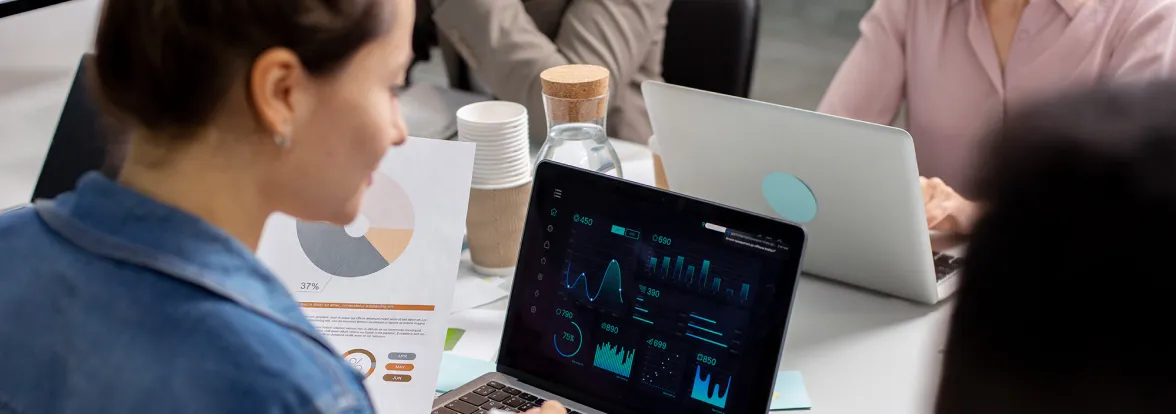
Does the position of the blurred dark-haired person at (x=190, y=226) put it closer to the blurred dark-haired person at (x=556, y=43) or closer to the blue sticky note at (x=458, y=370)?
the blue sticky note at (x=458, y=370)

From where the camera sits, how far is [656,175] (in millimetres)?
1417

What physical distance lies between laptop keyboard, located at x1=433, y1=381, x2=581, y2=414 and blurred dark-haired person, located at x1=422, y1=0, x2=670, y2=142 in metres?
0.84

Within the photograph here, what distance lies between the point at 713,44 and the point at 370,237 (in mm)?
1180

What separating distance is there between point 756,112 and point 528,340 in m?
0.38

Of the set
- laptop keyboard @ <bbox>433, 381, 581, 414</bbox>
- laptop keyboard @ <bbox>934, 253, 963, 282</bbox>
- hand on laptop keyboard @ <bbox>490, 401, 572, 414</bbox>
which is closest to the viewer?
hand on laptop keyboard @ <bbox>490, 401, 572, 414</bbox>

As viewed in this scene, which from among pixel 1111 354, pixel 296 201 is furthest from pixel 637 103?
pixel 1111 354

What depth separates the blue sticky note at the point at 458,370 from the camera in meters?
1.09

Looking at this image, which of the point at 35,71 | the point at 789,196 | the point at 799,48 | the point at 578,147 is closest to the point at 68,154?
the point at 578,147

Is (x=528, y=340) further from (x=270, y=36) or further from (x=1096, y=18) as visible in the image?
(x=1096, y=18)

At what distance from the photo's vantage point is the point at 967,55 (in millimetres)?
1764

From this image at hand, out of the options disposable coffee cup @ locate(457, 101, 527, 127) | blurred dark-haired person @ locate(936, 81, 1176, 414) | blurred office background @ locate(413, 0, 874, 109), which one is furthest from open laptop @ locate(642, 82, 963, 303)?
blurred office background @ locate(413, 0, 874, 109)

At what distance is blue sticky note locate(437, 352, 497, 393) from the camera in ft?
3.57

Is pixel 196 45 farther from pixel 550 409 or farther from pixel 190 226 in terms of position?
pixel 550 409

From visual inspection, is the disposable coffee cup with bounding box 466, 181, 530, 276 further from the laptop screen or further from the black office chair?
the black office chair
